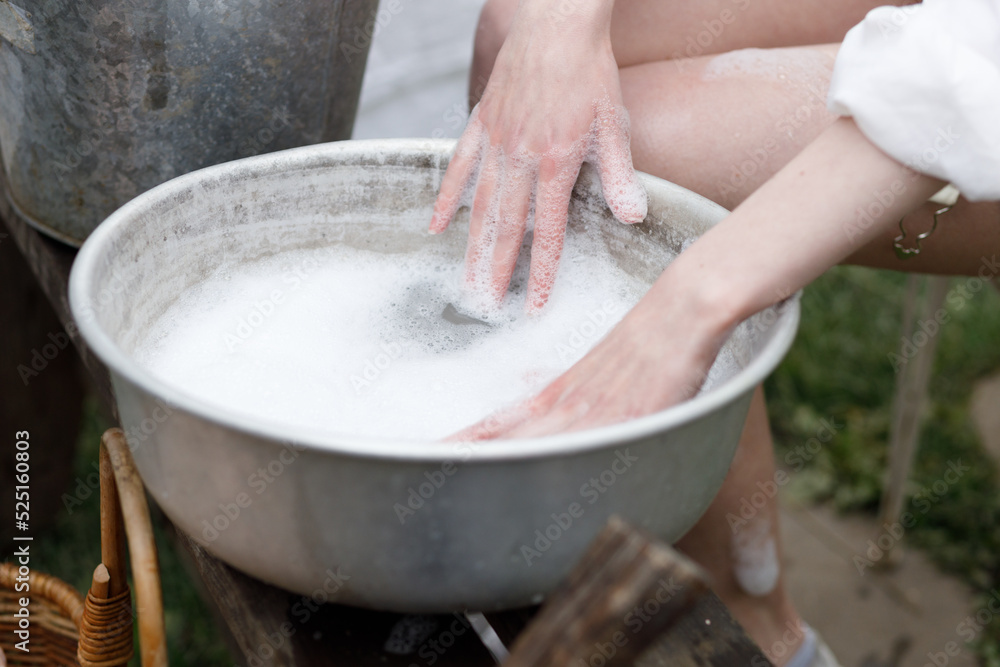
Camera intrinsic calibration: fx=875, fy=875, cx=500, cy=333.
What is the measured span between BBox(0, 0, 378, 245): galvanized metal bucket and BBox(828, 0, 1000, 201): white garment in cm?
63

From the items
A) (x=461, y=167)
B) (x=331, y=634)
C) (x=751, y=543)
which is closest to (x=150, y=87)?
(x=461, y=167)

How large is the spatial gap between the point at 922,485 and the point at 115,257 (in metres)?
1.60

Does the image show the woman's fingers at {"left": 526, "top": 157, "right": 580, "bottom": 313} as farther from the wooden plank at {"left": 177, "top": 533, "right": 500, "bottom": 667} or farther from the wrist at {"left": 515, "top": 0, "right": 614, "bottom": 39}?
the wooden plank at {"left": 177, "top": 533, "right": 500, "bottom": 667}

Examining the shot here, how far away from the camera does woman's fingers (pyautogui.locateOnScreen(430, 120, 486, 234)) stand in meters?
0.89

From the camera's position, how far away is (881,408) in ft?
6.30

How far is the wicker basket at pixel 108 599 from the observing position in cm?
69

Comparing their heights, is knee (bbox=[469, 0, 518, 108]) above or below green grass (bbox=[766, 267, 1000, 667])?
above

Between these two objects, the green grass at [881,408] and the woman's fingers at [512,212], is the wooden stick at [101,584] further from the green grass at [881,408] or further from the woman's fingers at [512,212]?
the green grass at [881,408]

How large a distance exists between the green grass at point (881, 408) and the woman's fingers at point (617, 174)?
1137mm

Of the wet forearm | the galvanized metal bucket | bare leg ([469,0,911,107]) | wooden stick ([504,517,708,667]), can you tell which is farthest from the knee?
wooden stick ([504,517,708,667])

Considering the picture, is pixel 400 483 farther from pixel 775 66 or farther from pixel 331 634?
pixel 775 66

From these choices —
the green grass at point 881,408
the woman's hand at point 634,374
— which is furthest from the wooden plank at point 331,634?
the green grass at point 881,408

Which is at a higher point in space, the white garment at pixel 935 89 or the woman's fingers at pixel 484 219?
the white garment at pixel 935 89

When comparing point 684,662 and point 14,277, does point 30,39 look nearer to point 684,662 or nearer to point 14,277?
point 14,277
